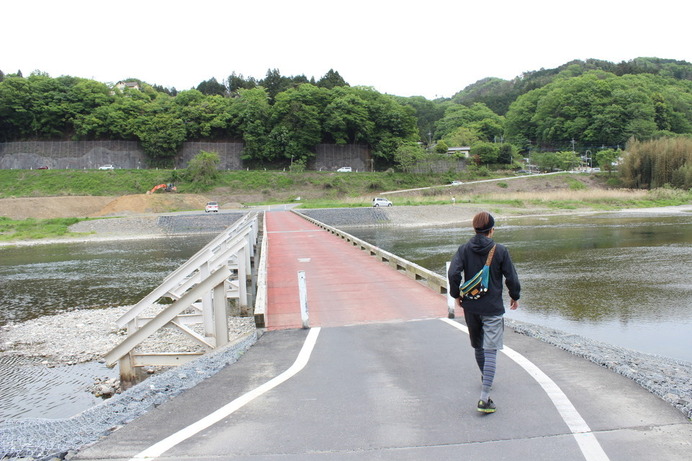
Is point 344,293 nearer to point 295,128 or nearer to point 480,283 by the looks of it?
point 480,283

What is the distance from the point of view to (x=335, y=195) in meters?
73.4

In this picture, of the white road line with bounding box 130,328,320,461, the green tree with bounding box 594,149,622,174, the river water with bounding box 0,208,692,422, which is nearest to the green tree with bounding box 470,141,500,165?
the green tree with bounding box 594,149,622,174

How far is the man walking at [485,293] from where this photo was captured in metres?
4.74

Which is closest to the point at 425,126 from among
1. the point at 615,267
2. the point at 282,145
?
the point at 282,145

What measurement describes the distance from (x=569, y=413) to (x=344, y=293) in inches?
271

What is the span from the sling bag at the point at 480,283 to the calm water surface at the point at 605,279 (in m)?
5.78

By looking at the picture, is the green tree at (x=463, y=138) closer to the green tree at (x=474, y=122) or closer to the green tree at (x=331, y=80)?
the green tree at (x=474, y=122)

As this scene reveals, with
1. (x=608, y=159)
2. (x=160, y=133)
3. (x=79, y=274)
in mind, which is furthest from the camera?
(x=160, y=133)

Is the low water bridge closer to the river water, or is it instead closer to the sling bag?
the sling bag

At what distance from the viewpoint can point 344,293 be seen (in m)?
11.0

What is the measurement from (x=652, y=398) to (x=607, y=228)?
35031 mm

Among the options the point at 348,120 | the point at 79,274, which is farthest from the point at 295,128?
the point at 79,274

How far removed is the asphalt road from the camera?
3.89 meters

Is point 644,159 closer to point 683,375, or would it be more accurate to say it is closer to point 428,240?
point 428,240
